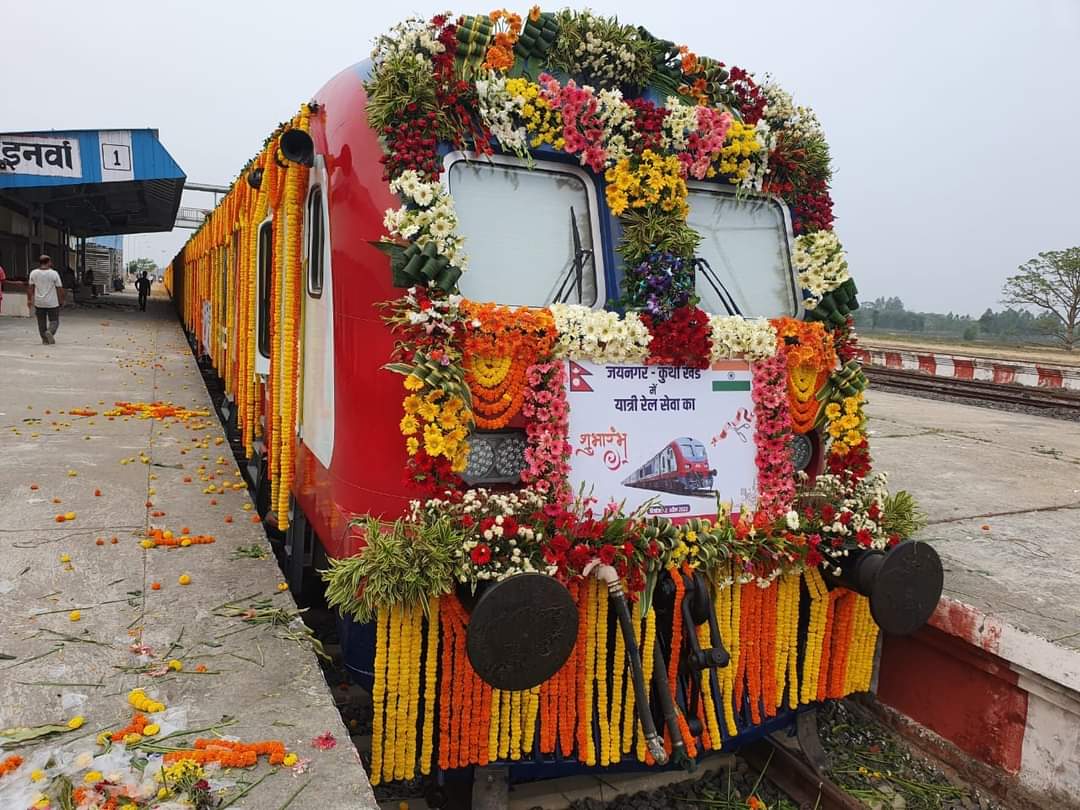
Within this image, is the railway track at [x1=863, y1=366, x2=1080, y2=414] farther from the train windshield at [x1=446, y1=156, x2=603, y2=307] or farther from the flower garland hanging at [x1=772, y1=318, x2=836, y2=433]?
the train windshield at [x1=446, y1=156, x2=603, y2=307]

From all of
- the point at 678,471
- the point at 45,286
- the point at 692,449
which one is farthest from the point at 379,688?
the point at 45,286

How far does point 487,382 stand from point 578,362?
14.8 inches

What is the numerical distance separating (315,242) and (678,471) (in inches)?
75.2

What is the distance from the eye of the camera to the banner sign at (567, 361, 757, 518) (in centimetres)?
307

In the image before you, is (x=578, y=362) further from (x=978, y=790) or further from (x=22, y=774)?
(x=978, y=790)

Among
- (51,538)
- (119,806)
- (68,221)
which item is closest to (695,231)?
(119,806)

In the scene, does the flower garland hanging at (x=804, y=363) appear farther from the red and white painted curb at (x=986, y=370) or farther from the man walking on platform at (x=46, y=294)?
the red and white painted curb at (x=986, y=370)

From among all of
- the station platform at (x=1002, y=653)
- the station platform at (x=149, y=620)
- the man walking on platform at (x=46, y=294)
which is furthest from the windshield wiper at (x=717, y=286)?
the man walking on platform at (x=46, y=294)

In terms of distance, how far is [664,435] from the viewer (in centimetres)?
320

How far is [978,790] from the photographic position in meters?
3.82

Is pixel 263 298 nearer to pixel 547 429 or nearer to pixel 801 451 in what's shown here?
pixel 547 429

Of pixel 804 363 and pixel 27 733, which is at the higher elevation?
pixel 804 363

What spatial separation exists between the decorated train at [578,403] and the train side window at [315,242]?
0.04 meters

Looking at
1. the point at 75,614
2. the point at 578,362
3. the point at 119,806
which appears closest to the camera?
the point at 119,806
